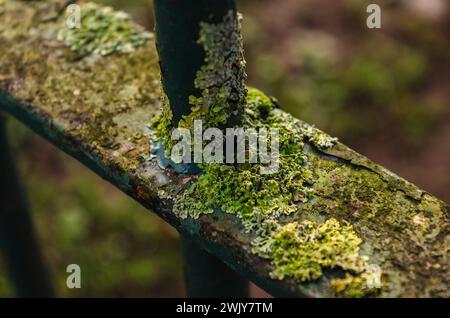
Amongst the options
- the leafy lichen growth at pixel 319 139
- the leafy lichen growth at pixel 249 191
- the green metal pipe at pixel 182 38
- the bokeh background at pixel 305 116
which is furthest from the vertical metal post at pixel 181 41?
the bokeh background at pixel 305 116

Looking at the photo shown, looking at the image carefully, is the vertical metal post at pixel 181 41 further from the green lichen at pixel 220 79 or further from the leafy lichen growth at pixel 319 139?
the leafy lichen growth at pixel 319 139

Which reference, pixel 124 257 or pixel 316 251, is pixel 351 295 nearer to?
pixel 316 251

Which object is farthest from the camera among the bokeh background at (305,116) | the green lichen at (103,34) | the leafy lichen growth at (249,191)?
the bokeh background at (305,116)

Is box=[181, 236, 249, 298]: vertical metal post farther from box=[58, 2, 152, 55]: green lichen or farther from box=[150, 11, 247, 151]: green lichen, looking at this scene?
box=[58, 2, 152, 55]: green lichen

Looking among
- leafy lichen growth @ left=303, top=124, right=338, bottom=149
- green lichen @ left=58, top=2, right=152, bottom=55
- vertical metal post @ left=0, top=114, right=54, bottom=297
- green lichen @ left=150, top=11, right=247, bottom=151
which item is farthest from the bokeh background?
green lichen @ left=150, top=11, right=247, bottom=151

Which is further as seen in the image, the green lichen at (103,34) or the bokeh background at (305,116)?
the bokeh background at (305,116)
